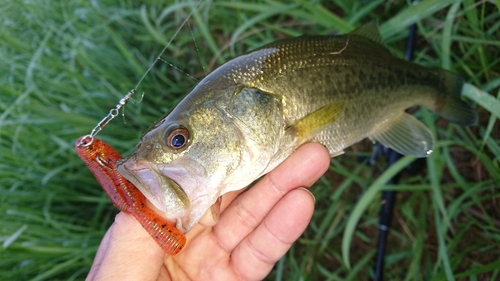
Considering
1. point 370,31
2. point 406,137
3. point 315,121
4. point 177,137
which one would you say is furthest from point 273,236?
point 370,31

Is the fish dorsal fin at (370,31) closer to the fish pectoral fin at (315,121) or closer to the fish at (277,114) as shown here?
the fish at (277,114)

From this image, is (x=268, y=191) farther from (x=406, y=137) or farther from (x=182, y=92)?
(x=182, y=92)

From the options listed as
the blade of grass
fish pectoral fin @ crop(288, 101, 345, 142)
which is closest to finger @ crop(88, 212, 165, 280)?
fish pectoral fin @ crop(288, 101, 345, 142)

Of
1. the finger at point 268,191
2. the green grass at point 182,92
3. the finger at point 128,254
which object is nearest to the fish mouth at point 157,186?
the finger at point 128,254

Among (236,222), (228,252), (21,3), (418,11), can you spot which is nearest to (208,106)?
(236,222)

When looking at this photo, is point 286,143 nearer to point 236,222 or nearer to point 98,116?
point 236,222

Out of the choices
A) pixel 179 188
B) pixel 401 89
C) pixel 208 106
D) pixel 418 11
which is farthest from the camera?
pixel 418 11

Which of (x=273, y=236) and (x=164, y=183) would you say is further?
(x=273, y=236)
